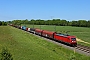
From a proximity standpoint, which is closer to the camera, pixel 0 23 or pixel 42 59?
pixel 42 59

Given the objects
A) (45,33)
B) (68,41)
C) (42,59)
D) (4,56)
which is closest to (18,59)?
(42,59)

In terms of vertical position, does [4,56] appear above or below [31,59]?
above

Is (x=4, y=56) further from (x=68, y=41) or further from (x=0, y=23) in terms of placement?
(x=0, y=23)

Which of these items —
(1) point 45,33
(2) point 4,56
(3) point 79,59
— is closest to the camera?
(2) point 4,56

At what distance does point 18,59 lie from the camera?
24.8 metres

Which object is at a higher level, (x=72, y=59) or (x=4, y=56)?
(x=4, y=56)

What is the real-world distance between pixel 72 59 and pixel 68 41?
32.3 meters

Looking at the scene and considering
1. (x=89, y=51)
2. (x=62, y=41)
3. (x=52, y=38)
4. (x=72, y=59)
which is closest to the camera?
(x=72, y=59)

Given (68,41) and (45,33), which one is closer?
(68,41)

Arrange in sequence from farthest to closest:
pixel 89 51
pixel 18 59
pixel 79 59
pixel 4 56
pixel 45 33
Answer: pixel 45 33
pixel 89 51
pixel 79 59
pixel 18 59
pixel 4 56

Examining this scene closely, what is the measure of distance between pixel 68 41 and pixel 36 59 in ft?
85.8

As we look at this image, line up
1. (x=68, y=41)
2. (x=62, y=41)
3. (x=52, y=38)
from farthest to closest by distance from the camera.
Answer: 1. (x=52, y=38)
2. (x=62, y=41)
3. (x=68, y=41)

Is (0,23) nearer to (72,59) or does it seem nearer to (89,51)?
(89,51)

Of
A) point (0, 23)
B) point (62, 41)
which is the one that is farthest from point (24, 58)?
point (0, 23)
